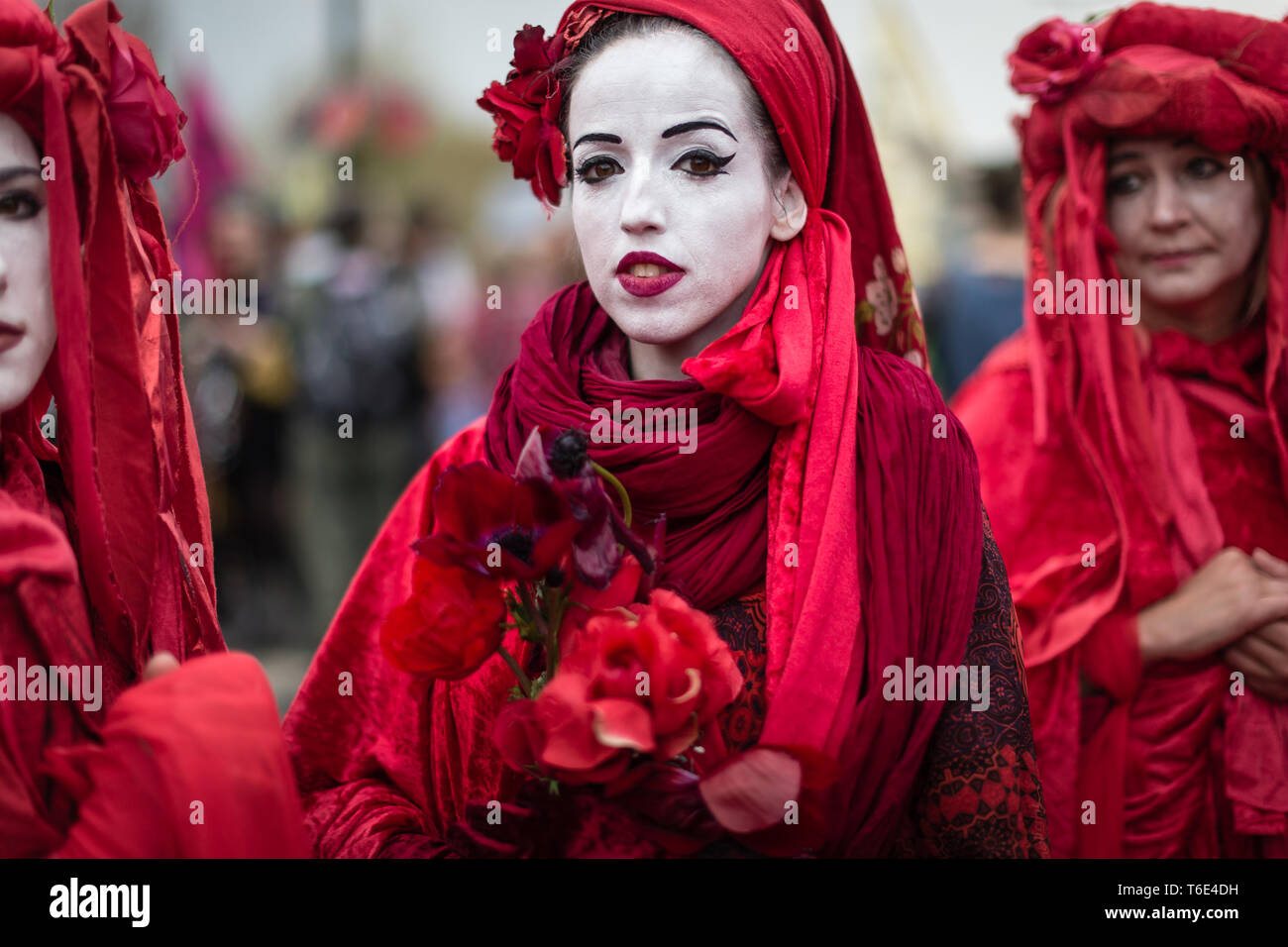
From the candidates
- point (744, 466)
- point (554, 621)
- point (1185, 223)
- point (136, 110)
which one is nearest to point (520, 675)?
point (554, 621)

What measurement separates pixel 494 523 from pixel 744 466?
0.49 meters

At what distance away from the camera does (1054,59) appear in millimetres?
2848

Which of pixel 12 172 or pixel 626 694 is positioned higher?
pixel 12 172

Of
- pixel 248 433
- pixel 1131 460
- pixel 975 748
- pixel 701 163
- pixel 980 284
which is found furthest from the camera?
pixel 248 433

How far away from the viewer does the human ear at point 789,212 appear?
2.29 meters

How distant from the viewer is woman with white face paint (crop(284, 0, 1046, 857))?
203 centimetres

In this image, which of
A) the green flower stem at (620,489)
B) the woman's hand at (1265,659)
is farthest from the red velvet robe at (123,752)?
the woman's hand at (1265,659)

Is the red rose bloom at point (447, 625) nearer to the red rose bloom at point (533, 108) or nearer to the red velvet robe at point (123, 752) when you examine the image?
the red velvet robe at point (123, 752)

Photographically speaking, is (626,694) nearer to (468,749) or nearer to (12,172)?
(468,749)

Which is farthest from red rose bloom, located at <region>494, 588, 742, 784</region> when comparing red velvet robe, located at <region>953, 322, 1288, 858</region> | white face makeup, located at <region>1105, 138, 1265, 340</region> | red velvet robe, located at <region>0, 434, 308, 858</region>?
white face makeup, located at <region>1105, 138, 1265, 340</region>

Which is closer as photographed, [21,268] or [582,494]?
[582,494]
